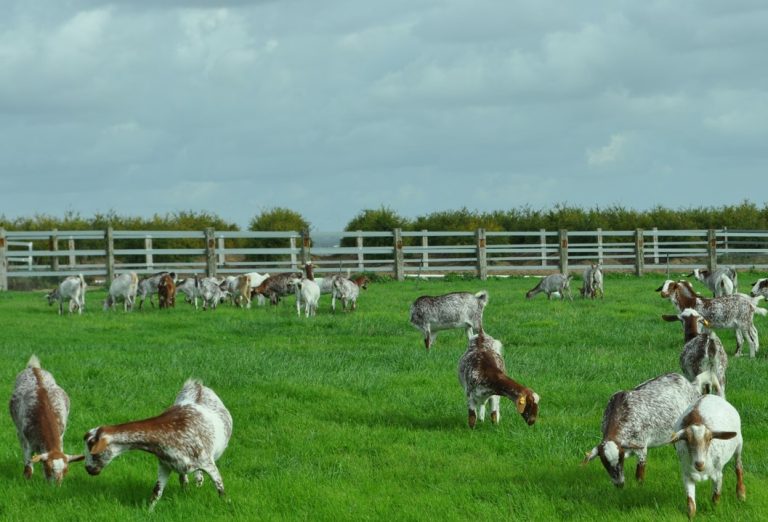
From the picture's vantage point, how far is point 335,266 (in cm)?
4341

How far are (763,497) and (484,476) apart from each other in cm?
243

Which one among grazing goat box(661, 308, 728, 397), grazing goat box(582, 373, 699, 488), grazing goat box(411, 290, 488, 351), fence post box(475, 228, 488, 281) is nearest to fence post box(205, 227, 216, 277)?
fence post box(475, 228, 488, 281)

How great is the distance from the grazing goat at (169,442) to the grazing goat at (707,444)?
388cm

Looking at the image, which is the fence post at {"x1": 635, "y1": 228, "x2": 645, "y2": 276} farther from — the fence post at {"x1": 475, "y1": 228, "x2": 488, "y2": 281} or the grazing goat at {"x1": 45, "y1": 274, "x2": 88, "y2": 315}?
the grazing goat at {"x1": 45, "y1": 274, "x2": 88, "y2": 315}

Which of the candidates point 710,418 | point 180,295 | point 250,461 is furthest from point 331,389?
point 180,295

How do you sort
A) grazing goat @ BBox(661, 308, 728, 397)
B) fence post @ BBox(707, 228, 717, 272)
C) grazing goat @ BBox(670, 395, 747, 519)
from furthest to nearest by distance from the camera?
fence post @ BBox(707, 228, 717, 272)
grazing goat @ BBox(661, 308, 728, 397)
grazing goat @ BBox(670, 395, 747, 519)

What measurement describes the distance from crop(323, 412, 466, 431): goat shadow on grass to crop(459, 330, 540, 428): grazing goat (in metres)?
0.33

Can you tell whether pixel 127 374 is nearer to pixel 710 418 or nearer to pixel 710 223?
pixel 710 418

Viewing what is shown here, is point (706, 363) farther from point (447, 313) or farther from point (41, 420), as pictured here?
point (41, 420)

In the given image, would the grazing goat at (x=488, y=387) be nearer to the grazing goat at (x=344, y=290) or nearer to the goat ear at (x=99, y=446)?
the goat ear at (x=99, y=446)

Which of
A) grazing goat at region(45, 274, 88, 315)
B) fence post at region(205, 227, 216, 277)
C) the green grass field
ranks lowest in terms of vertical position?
the green grass field

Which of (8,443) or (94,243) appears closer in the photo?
(8,443)

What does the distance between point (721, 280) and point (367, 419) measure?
50.6 feet

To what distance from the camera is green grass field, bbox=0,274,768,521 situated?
322 inches
